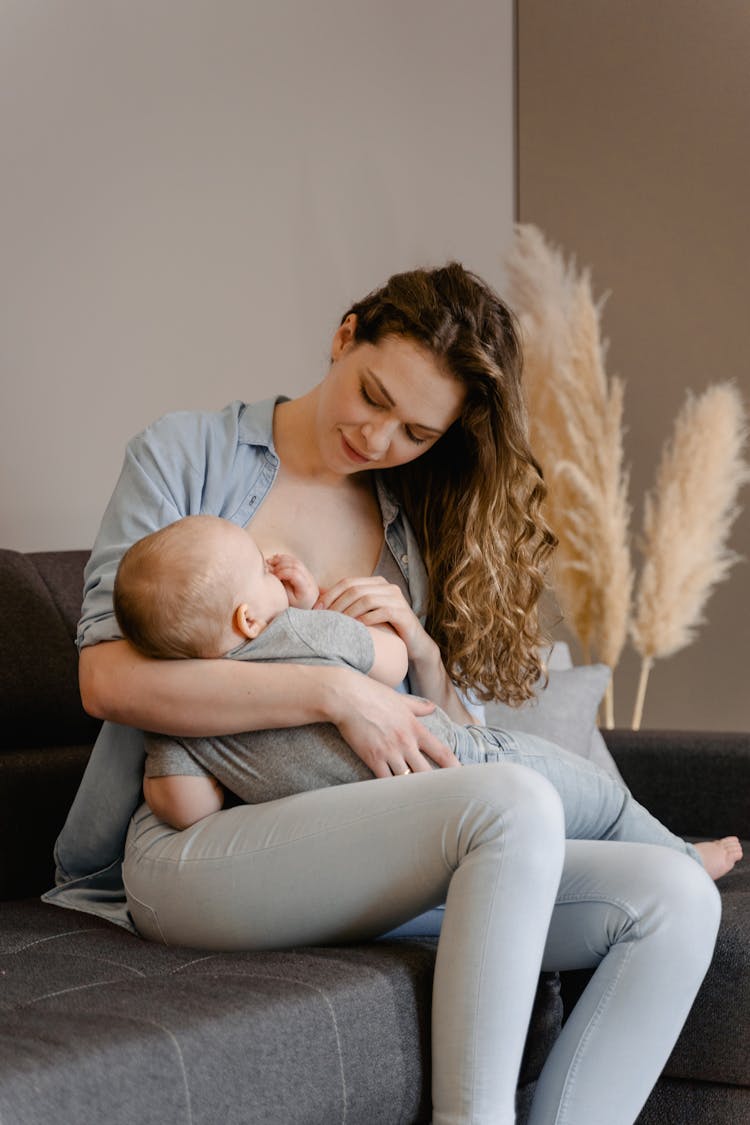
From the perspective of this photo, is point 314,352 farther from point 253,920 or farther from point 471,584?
point 253,920

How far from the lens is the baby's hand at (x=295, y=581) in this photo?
5.75ft

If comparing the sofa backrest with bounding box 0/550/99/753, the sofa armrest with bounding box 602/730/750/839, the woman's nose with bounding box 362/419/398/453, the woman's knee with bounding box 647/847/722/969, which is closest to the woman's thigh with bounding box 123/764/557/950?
the woman's knee with bounding box 647/847/722/969

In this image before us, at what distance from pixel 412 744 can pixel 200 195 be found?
189 cm

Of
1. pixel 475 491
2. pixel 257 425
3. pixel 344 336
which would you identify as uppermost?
pixel 344 336

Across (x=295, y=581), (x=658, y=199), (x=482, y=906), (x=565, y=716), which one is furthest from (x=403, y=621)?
(x=658, y=199)

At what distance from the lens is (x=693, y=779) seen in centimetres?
259

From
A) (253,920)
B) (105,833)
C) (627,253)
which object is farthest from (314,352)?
(253,920)

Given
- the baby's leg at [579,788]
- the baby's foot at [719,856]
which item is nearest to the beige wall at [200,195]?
the baby's leg at [579,788]

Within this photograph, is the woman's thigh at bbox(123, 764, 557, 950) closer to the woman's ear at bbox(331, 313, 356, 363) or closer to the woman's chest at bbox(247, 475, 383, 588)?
the woman's chest at bbox(247, 475, 383, 588)

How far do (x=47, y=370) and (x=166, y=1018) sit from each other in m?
1.76

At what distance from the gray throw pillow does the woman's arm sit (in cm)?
88

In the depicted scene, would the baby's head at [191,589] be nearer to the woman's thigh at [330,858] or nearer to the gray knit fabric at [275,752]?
the gray knit fabric at [275,752]

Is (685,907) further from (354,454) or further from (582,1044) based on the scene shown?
(354,454)

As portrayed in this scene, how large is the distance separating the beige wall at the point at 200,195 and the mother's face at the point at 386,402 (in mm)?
1054
